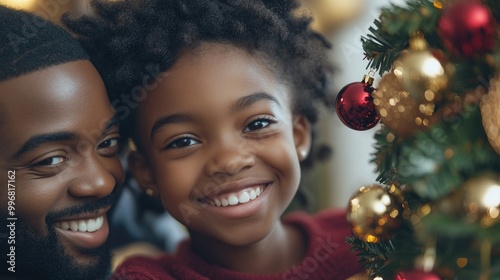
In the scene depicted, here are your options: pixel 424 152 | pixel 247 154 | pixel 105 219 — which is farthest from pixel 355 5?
pixel 424 152

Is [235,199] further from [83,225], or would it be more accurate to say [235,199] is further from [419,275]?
[419,275]

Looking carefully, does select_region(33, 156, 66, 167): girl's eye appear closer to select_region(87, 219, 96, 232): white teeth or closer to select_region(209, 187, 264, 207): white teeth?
select_region(87, 219, 96, 232): white teeth

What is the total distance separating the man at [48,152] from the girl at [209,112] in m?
0.07

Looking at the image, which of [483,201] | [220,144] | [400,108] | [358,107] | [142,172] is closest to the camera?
[483,201]

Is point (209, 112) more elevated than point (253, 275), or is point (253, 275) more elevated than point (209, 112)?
point (209, 112)

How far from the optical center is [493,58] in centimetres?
58

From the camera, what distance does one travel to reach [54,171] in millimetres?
809

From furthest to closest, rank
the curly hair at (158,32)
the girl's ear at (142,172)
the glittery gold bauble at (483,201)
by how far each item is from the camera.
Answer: the girl's ear at (142,172)
the curly hair at (158,32)
the glittery gold bauble at (483,201)

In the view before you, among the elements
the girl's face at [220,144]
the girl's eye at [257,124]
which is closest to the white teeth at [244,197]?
the girl's face at [220,144]

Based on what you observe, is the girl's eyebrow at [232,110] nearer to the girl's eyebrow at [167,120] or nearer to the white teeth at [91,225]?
the girl's eyebrow at [167,120]

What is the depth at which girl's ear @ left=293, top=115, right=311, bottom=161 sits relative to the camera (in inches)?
42.3

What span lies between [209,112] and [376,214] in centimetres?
31

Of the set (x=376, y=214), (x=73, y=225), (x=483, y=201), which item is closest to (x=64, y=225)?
(x=73, y=225)

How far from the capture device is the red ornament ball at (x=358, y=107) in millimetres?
782
